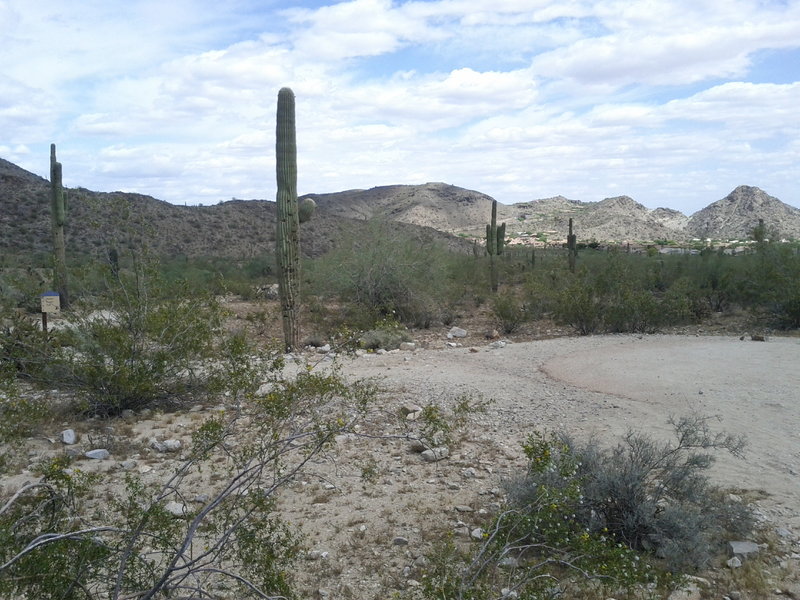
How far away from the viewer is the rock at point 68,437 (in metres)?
7.72

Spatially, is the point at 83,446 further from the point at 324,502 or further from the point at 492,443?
the point at 492,443

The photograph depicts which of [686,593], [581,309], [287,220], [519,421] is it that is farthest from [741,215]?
[686,593]

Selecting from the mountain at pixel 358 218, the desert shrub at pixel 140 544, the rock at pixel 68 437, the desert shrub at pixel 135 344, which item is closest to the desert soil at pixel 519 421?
the desert shrub at pixel 140 544

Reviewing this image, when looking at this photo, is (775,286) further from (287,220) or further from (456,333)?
(287,220)

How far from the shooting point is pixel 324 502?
6215 mm

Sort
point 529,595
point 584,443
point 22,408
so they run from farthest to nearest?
point 584,443 → point 22,408 → point 529,595

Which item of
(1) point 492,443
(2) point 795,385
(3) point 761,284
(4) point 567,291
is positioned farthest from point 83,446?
(3) point 761,284

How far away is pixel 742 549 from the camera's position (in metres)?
→ 5.07

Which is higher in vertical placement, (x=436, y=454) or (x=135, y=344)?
(x=135, y=344)

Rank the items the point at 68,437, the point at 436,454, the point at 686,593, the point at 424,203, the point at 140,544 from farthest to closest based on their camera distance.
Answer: the point at 424,203 → the point at 68,437 → the point at 436,454 → the point at 686,593 → the point at 140,544

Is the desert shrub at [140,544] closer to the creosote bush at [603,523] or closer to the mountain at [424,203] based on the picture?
the creosote bush at [603,523]

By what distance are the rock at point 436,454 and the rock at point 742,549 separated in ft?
9.66

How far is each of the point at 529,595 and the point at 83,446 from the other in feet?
18.7

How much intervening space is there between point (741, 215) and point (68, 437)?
7594cm
